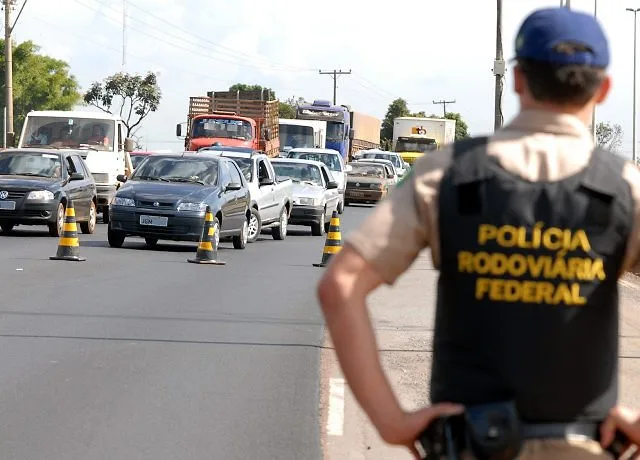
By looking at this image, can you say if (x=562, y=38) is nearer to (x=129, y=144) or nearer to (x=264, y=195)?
(x=264, y=195)

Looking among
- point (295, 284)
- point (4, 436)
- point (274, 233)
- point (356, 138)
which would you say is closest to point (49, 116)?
point (274, 233)

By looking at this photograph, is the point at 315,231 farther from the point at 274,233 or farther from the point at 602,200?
the point at 602,200

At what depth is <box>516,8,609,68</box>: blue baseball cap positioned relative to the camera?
117 inches

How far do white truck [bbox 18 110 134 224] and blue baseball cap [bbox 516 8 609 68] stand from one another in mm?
28289

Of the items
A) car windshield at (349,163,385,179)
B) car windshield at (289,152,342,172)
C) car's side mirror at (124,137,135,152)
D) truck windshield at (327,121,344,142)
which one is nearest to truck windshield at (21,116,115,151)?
car's side mirror at (124,137,135,152)

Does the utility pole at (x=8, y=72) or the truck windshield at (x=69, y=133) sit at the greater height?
the utility pole at (x=8, y=72)

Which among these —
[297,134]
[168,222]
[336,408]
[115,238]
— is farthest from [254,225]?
[297,134]

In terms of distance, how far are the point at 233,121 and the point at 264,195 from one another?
15431 mm

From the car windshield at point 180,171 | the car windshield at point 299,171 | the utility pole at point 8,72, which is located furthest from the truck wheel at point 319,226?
the utility pole at point 8,72

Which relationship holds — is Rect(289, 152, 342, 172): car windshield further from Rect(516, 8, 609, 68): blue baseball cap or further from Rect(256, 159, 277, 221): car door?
Rect(516, 8, 609, 68): blue baseball cap

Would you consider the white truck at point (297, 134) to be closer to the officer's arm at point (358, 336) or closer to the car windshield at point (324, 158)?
the car windshield at point (324, 158)

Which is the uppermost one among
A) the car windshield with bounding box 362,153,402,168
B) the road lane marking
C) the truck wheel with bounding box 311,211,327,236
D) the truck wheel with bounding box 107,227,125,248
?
the car windshield with bounding box 362,153,402,168

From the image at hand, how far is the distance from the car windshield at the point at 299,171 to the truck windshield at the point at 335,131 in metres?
28.3

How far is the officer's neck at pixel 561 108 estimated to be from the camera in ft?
9.96
